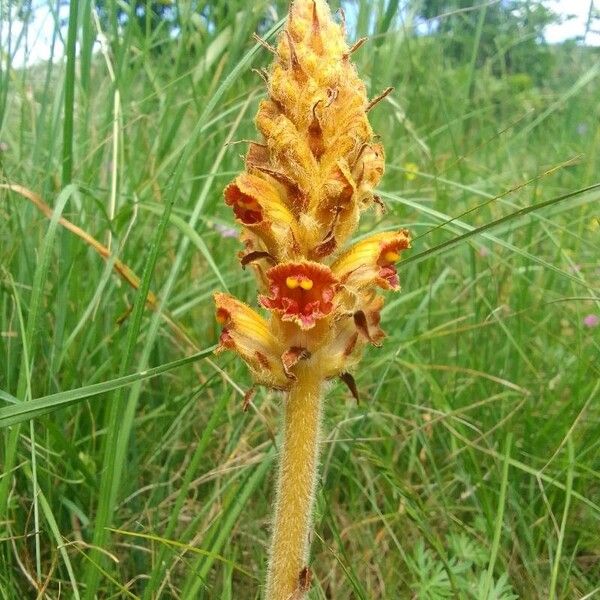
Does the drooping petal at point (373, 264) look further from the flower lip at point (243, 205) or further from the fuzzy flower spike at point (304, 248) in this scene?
the flower lip at point (243, 205)

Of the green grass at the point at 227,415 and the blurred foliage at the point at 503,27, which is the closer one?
the green grass at the point at 227,415

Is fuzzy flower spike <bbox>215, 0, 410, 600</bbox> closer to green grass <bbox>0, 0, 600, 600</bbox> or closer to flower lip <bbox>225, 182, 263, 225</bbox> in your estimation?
flower lip <bbox>225, 182, 263, 225</bbox>

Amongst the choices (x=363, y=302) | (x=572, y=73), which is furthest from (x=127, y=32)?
(x=572, y=73)

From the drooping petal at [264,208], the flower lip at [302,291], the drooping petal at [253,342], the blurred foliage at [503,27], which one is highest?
the blurred foliage at [503,27]

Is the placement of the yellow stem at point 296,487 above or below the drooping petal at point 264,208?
below

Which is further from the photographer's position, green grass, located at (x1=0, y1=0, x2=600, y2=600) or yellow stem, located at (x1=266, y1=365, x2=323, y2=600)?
green grass, located at (x1=0, y1=0, x2=600, y2=600)

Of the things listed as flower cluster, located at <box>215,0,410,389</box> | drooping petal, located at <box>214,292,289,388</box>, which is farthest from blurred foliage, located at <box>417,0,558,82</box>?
drooping petal, located at <box>214,292,289,388</box>

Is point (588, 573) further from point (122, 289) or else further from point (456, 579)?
point (122, 289)

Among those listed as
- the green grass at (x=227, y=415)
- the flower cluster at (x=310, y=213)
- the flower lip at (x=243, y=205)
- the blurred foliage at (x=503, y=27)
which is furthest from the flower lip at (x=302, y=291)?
the blurred foliage at (x=503, y=27)

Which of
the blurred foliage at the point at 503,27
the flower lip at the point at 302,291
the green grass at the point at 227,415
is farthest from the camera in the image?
the blurred foliage at the point at 503,27
